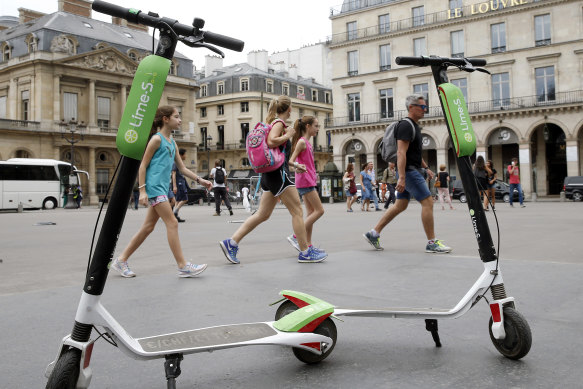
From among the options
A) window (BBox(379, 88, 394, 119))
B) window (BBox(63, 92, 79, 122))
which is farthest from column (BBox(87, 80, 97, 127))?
window (BBox(379, 88, 394, 119))

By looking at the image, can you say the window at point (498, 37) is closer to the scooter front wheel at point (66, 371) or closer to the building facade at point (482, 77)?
the building facade at point (482, 77)

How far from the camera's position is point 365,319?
3.55m

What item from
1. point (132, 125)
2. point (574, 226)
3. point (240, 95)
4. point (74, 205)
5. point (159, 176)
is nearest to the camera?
point (132, 125)

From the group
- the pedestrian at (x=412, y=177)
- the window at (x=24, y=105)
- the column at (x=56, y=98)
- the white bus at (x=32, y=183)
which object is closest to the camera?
the pedestrian at (x=412, y=177)

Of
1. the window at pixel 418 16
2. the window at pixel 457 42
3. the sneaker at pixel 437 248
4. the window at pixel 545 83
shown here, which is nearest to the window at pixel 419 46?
the window at pixel 418 16

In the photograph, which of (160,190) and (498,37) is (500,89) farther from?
(160,190)

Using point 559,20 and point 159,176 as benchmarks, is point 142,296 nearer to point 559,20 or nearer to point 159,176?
point 159,176

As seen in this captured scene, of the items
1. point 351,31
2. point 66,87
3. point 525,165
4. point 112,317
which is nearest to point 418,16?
point 351,31

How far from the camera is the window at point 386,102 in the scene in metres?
46.2

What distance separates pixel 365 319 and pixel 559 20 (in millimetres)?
41761

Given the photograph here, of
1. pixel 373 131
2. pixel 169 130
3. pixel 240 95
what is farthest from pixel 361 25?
pixel 169 130

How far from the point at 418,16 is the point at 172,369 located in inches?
1839

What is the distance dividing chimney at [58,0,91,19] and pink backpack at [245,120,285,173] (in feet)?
175

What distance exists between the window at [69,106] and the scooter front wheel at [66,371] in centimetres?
5136
